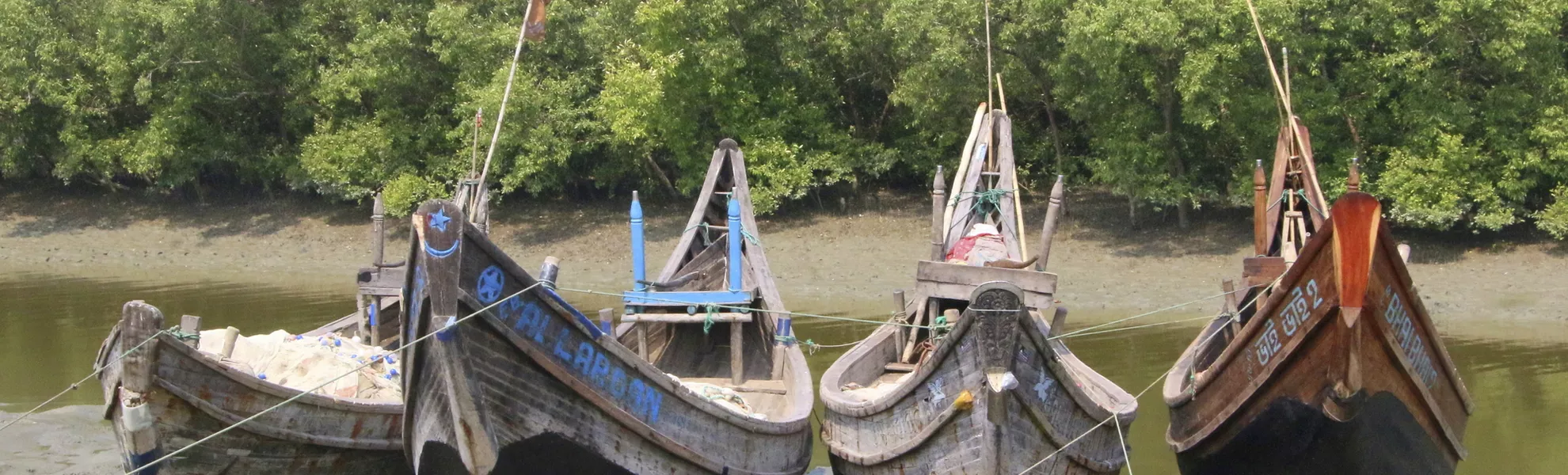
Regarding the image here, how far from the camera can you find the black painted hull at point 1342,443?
8.00 meters

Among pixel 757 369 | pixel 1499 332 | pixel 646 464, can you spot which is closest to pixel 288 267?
pixel 757 369

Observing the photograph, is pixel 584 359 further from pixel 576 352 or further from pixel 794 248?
pixel 794 248

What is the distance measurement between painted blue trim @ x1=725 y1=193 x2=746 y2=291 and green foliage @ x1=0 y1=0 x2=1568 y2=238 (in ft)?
28.4

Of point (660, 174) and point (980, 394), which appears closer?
point (980, 394)

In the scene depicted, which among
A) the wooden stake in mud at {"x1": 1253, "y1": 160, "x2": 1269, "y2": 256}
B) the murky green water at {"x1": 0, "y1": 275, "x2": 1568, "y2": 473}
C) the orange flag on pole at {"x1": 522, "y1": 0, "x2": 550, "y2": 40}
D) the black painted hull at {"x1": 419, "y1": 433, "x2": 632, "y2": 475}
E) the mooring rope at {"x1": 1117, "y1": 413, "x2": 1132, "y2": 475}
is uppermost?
the orange flag on pole at {"x1": 522, "y1": 0, "x2": 550, "y2": 40}

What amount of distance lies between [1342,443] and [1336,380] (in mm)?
509

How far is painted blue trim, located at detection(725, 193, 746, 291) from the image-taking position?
10.5 m

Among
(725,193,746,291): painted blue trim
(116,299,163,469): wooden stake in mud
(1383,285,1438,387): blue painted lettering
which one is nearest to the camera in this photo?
(1383,285,1438,387): blue painted lettering

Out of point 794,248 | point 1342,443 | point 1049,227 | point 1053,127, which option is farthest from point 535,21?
point 1053,127

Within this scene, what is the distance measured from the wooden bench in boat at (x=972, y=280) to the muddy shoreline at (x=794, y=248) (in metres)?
7.35

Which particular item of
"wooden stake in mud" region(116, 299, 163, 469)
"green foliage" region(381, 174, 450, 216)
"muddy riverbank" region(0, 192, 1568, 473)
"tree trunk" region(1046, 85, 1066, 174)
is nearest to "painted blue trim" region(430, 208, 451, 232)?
"wooden stake in mud" region(116, 299, 163, 469)

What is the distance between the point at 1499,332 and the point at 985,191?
720 cm

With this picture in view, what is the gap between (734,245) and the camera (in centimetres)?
1070

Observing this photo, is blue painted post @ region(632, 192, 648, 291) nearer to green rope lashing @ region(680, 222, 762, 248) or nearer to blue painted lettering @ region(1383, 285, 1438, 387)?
green rope lashing @ region(680, 222, 762, 248)
